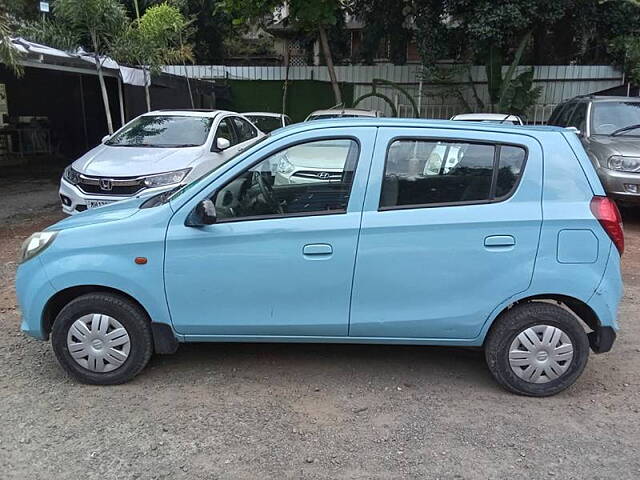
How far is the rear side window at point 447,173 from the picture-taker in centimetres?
362

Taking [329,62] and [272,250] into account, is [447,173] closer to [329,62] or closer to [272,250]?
[272,250]

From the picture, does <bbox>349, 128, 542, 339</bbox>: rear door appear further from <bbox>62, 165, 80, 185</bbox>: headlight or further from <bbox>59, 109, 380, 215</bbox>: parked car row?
<bbox>62, 165, 80, 185</bbox>: headlight

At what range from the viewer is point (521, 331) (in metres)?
3.64

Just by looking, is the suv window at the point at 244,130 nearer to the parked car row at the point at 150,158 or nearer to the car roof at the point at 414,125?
the parked car row at the point at 150,158

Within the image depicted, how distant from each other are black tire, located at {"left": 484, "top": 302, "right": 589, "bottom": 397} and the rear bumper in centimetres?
14

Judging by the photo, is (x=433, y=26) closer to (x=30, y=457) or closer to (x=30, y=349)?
(x=30, y=349)

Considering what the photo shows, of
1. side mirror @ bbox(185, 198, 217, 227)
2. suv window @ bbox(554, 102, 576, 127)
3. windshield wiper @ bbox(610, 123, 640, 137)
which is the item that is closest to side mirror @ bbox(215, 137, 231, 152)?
side mirror @ bbox(185, 198, 217, 227)

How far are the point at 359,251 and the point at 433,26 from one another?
1400cm

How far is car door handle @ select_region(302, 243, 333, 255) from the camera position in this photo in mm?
3564

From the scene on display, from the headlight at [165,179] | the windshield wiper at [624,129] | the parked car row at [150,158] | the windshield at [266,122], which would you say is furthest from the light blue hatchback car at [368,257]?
the windshield at [266,122]

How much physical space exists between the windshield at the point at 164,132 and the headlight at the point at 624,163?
5824mm

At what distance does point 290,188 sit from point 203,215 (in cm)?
61

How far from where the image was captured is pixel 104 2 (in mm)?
10398

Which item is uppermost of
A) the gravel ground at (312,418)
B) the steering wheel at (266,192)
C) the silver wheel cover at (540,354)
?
the steering wheel at (266,192)
